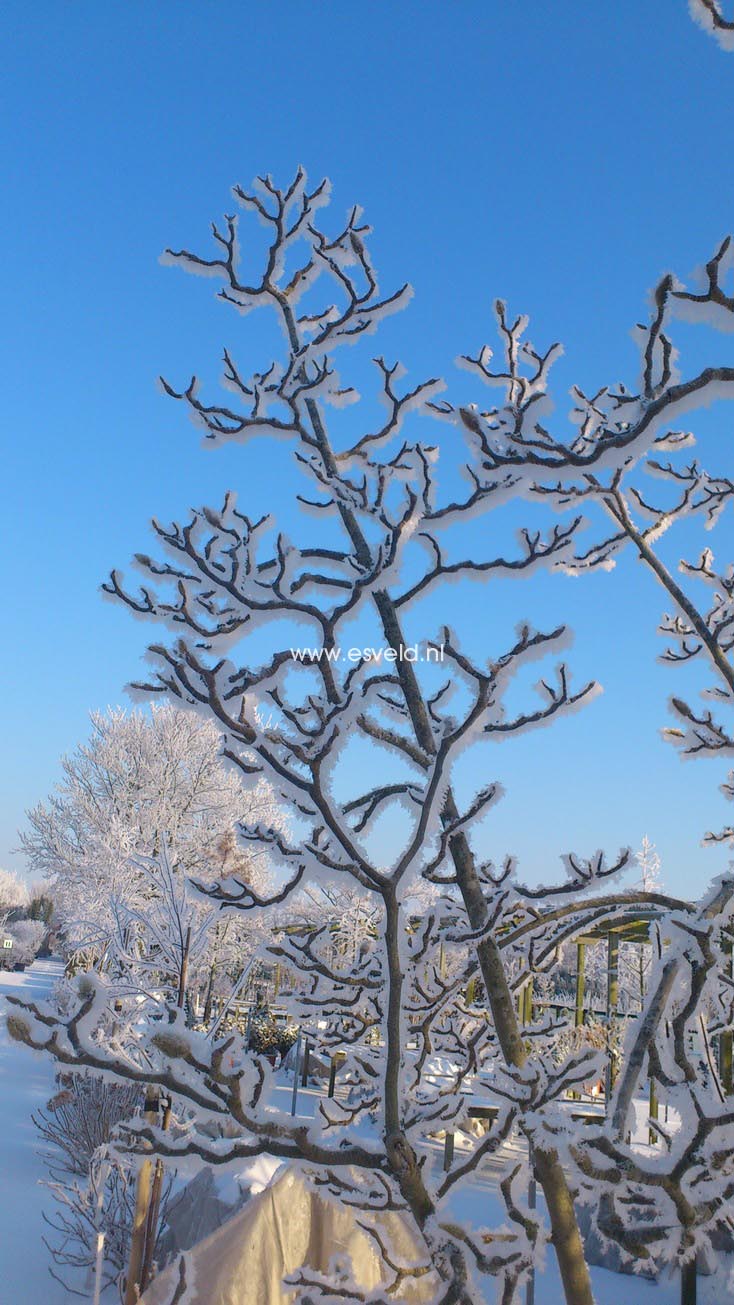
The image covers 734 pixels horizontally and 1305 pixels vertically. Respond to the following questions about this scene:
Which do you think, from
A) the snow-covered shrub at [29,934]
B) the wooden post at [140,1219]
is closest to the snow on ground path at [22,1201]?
the wooden post at [140,1219]

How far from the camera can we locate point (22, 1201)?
881cm

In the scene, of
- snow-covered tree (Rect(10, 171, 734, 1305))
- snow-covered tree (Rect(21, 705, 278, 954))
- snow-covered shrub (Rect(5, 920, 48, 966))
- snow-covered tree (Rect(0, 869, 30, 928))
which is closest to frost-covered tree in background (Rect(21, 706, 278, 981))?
snow-covered tree (Rect(21, 705, 278, 954))

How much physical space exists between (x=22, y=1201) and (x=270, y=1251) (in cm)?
526

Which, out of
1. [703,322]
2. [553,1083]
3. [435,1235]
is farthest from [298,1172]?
[703,322]

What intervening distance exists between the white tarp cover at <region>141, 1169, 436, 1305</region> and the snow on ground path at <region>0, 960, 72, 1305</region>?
5.21 feet

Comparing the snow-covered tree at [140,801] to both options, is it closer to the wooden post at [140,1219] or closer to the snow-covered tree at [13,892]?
the wooden post at [140,1219]

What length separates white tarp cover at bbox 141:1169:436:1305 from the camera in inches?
191

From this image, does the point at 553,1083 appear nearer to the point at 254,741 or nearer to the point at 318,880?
the point at 318,880

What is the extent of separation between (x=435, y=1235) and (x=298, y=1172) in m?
0.30

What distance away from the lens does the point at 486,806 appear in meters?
2.21

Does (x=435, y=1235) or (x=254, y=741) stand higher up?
(x=254, y=741)

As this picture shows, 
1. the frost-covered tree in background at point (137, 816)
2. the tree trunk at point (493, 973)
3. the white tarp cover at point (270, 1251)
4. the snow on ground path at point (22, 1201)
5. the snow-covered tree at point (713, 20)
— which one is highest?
the frost-covered tree in background at point (137, 816)

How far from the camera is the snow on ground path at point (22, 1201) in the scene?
6.98 m

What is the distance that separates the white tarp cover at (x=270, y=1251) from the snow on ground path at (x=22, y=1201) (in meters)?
1.59
